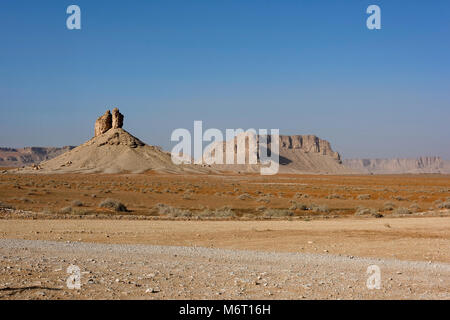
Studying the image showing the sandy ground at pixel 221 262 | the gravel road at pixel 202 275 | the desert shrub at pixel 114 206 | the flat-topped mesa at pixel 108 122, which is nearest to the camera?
the gravel road at pixel 202 275

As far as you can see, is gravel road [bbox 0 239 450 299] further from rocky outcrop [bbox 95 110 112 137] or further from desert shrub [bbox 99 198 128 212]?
rocky outcrop [bbox 95 110 112 137]

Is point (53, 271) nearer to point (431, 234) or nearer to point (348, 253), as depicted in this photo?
point (348, 253)

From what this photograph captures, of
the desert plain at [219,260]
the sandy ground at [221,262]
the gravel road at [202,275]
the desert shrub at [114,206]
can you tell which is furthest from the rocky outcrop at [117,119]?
the gravel road at [202,275]

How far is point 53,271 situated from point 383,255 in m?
8.83

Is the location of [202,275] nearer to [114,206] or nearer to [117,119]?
[114,206]

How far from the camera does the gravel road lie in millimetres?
7727

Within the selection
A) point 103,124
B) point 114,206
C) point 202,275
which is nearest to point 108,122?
point 103,124

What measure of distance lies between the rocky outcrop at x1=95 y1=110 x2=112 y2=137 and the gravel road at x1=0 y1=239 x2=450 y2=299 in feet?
479

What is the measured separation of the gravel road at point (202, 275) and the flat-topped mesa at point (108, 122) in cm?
14360

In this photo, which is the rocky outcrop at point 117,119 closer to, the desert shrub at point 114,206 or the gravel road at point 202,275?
the desert shrub at point 114,206

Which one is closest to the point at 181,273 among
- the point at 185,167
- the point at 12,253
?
the point at 12,253

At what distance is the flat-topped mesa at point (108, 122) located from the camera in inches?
6009

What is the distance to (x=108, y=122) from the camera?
15562 cm
